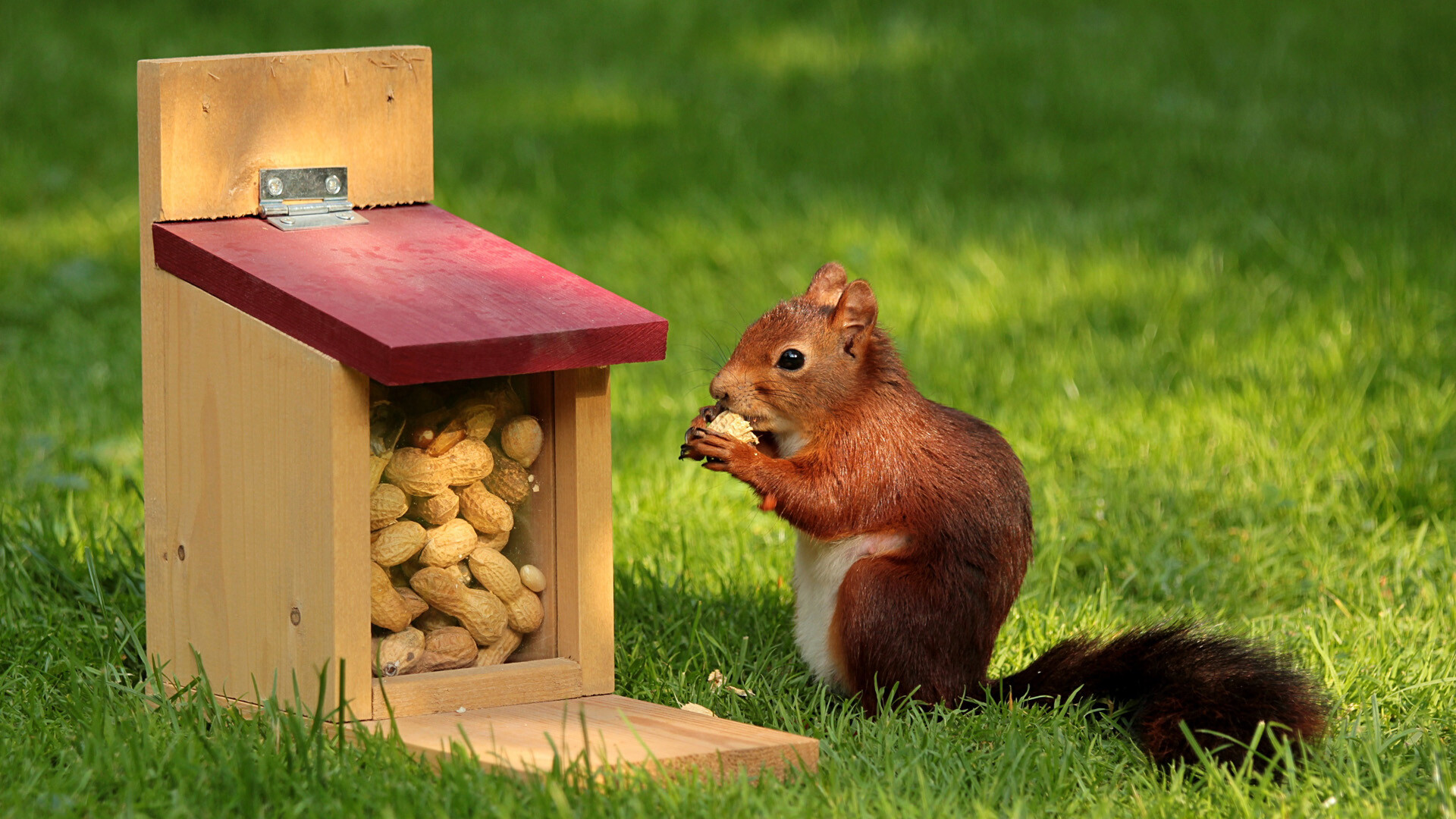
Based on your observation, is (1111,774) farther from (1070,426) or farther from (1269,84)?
(1269,84)

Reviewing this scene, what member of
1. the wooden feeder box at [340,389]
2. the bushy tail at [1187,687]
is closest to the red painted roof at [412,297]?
the wooden feeder box at [340,389]

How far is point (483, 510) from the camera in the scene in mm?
2668

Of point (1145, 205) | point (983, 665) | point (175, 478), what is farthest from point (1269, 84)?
point (175, 478)

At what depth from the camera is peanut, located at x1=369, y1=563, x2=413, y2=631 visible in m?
2.58

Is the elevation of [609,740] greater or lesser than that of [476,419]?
lesser

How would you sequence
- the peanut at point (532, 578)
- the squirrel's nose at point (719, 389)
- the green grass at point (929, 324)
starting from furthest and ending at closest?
the squirrel's nose at point (719, 389) → the peanut at point (532, 578) → the green grass at point (929, 324)

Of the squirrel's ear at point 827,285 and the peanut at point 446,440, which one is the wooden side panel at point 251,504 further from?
the squirrel's ear at point 827,285

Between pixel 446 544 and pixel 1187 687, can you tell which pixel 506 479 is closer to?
pixel 446 544

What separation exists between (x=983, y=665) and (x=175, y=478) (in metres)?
1.37

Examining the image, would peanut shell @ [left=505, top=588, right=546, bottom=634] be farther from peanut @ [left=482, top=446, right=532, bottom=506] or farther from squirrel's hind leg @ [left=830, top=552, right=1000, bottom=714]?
squirrel's hind leg @ [left=830, top=552, right=1000, bottom=714]

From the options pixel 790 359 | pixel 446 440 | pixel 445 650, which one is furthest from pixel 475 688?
pixel 790 359

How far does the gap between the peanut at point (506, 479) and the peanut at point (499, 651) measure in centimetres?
22

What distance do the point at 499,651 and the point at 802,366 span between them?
684 mm

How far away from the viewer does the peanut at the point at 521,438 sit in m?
2.67
